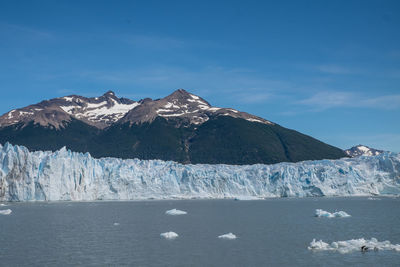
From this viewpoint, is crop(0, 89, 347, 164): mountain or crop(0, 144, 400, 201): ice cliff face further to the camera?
crop(0, 89, 347, 164): mountain

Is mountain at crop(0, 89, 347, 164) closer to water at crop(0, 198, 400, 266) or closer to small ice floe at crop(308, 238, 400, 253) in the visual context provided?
water at crop(0, 198, 400, 266)

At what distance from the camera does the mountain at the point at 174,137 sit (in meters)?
150

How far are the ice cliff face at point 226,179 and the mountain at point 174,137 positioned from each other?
2864 inches

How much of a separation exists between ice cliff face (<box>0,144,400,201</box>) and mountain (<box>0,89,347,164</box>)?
72733mm

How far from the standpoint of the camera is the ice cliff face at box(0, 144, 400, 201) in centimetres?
5953

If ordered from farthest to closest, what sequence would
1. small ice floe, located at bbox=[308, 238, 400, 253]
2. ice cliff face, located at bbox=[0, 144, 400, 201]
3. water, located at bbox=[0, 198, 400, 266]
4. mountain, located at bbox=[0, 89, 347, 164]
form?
1. mountain, located at bbox=[0, 89, 347, 164]
2. ice cliff face, located at bbox=[0, 144, 400, 201]
3. small ice floe, located at bbox=[308, 238, 400, 253]
4. water, located at bbox=[0, 198, 400, 266]

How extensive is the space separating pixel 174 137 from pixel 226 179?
97066 millimetres

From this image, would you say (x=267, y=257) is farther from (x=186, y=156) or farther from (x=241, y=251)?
(x=186, y=156)

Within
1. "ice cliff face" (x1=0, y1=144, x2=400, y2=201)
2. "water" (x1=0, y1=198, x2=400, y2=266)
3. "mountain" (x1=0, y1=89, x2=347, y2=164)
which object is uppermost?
"mountain" (x1=0, y1=89, x2=347, y2=164)

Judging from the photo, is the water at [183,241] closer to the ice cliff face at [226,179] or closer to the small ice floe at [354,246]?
the small ice floe at [354,246]

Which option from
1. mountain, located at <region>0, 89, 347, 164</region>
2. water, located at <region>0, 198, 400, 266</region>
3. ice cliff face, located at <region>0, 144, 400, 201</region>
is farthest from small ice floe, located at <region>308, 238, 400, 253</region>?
mountain, located at <region>0, 89, 347, 164</region>

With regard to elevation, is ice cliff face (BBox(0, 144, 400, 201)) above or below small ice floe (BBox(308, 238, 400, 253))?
above

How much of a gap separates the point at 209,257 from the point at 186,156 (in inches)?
5218

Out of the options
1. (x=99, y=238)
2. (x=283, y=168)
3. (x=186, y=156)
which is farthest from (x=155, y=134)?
(x=99, y=238)
